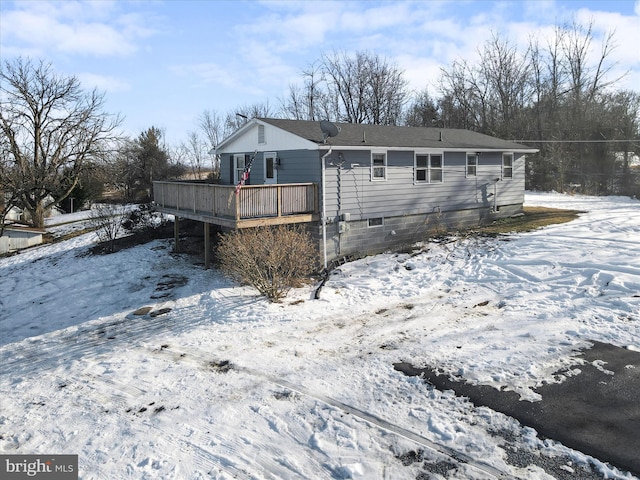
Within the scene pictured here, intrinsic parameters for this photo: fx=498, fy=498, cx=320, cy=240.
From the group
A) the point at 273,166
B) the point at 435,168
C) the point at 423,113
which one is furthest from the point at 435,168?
the point at 423,113

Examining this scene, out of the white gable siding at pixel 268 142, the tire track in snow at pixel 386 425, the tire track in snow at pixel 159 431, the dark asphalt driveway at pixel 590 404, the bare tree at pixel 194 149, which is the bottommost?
the tire track in snow at pixel 159 431

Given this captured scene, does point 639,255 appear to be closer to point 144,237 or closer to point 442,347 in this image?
point 442,347

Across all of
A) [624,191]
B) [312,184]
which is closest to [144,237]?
[312,184]

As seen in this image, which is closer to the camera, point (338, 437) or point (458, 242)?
point (338, 437)

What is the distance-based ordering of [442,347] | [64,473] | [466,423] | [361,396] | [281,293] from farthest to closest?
[281,293], [442,347], [361,396], [466,423], [64,473]

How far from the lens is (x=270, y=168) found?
17.2 meters

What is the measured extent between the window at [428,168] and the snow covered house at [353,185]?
0.12 feet

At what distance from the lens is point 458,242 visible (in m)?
16.6

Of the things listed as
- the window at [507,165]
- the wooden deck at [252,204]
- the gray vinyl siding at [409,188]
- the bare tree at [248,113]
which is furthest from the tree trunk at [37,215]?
the bare tree at [248,113]

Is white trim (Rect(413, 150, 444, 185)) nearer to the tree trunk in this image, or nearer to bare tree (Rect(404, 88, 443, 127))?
the tree trunk

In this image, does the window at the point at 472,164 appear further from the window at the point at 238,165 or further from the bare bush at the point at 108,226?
the bare bush at the point at 108,226

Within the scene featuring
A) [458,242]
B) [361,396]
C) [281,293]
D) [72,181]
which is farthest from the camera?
[72,181]

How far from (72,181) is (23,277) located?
1340 cm

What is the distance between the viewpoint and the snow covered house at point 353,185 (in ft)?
47.9
